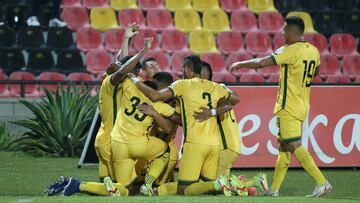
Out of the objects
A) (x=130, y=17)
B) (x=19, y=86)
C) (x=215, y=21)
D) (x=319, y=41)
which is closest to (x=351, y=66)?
(x=319, y=41)

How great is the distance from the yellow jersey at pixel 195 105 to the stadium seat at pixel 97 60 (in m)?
9.60

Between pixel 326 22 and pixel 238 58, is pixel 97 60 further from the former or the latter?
pixel 326 22

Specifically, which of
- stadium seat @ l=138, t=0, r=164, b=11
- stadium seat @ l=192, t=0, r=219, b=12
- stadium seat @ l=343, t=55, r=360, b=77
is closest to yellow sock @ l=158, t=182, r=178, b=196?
stadium seat @ l=138, t=0, r=164, b=11

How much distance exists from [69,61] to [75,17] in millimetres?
1429

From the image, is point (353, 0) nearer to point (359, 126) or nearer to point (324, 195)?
point (359, 126)

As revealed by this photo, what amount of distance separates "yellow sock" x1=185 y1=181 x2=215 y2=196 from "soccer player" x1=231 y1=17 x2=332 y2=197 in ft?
3.13

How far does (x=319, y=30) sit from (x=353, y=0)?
134cm

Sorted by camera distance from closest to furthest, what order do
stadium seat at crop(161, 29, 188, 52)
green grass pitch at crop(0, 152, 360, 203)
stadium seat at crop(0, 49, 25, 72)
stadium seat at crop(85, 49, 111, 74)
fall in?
green grass pitch at crop(0, 152, 360, 203) → stadium seat at crop(0, 49, 25, 72) → stadium seat at crop(85, 49, 111, 74) → stadium seat at crop(161, 29, 188, 52)

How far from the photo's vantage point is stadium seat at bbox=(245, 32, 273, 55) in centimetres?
2194

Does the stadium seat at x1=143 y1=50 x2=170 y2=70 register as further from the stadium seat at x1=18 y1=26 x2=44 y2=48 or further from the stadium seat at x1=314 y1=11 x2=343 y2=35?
the stadium seat at x1=314 y1=11 x2=343 y2=35

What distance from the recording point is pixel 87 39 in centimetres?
2097

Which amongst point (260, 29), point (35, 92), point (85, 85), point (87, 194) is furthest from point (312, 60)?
point (260, 29)

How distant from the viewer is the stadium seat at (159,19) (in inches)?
856

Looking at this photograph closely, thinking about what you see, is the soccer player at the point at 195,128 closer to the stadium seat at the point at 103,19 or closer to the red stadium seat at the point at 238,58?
the red stadium seat at the point at 238,58
